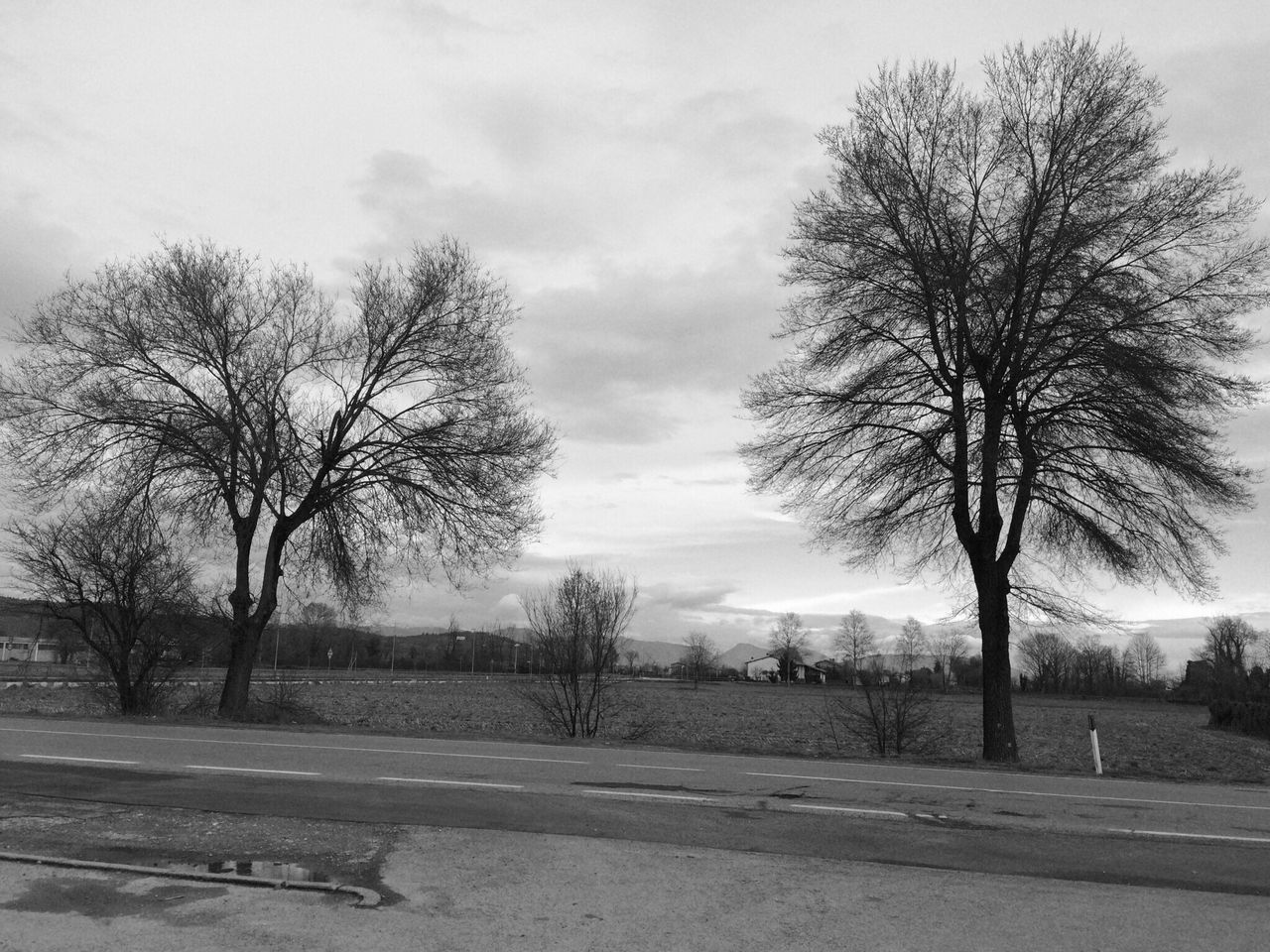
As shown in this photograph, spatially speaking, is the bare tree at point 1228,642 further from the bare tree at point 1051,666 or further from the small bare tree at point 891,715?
the small bare tree at point 891,715

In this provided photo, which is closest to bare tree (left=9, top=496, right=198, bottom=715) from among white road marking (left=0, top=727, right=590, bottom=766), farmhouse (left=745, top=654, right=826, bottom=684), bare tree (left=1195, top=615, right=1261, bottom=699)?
white road marking (left=0, top=727, right=590, bottom=766)

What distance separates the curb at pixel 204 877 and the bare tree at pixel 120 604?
19.8m

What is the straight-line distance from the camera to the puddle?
6215 millimetres

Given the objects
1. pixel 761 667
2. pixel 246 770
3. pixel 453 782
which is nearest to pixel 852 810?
pixel 453 782

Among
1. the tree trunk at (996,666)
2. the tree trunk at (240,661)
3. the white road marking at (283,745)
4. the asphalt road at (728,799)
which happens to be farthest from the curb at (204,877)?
the tree trunk at (240,661)

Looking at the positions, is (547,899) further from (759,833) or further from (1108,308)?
(1108,308)

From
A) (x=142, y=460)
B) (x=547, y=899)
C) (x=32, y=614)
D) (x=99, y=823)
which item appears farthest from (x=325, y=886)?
(x=32, y=614)

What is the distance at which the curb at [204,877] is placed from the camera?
588 cm

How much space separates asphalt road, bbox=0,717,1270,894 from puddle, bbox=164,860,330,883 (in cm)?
168

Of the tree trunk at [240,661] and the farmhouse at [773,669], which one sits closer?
the tree trunk at [240,661]

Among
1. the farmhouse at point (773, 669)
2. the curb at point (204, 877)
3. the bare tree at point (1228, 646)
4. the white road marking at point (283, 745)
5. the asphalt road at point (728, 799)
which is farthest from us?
the farmhouse at point (773, 669)

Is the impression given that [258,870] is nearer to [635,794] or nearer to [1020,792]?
[635,794]

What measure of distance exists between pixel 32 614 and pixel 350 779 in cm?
2088

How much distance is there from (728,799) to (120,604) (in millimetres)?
21044
